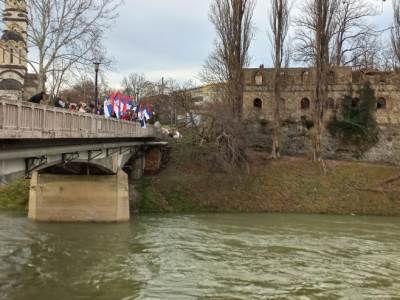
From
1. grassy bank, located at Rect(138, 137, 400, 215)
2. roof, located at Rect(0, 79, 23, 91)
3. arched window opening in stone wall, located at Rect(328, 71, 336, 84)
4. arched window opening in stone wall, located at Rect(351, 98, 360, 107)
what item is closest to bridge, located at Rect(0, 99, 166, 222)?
grassy bank, located at Rect(138, 137, 400, 215)

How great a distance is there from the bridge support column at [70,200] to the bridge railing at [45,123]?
6.08 metres

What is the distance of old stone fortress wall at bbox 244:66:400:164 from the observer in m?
45.8

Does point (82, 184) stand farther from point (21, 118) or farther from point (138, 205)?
point (21, 118)

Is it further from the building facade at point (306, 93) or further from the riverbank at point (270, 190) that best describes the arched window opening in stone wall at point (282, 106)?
the riverbank at point (270, 190)

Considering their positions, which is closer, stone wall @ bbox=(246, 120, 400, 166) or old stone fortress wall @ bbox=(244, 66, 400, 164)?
stone wall @ bbox=(246, 120, 400, 166)

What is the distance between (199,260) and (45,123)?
27.6 feet

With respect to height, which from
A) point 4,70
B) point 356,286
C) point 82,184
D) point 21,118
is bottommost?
point 356,286

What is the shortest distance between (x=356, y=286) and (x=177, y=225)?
1386 cm

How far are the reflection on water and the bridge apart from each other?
1697 millimetres

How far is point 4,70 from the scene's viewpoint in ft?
181

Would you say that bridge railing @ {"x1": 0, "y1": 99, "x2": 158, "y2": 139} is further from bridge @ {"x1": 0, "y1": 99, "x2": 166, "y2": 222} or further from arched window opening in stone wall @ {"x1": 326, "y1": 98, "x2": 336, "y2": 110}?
arched window opening in stone wall @ {"x1": 326, "y1": 98, "x2": 336, "y2": 110}

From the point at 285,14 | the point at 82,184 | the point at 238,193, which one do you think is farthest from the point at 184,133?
the point at 82,184

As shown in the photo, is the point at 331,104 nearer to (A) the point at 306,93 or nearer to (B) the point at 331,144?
(A) the point at 306,93

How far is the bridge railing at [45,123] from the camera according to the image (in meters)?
12.8
